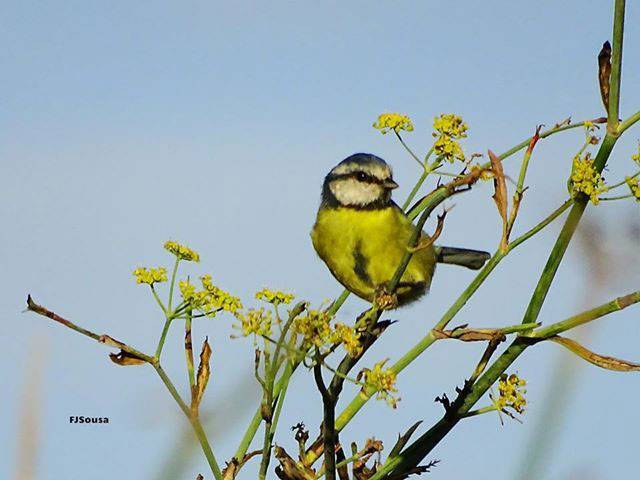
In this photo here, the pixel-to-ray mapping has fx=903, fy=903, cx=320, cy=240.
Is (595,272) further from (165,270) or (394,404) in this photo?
(165,270)

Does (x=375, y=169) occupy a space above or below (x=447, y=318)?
above

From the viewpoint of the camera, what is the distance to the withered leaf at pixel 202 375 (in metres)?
1.69

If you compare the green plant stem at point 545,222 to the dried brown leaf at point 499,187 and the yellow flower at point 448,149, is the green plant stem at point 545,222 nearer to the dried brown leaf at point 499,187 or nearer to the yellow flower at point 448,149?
the dried brown leaf at point 499,187

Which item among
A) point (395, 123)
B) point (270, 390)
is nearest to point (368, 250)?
point (395, 123)

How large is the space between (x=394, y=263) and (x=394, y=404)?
237 centimetres

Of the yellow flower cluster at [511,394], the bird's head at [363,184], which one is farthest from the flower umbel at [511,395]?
the bird's head at [363,184]

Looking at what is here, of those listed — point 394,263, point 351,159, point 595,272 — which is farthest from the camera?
point 351,159

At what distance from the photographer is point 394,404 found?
4.86 feet

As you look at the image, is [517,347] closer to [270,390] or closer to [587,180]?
[587,180]

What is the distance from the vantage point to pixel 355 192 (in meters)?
4.38

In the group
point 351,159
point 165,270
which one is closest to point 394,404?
point 165,270

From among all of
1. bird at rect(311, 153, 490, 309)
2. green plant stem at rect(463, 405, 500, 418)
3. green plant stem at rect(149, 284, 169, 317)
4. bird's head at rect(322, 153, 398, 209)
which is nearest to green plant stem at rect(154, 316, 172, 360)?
green plant stem at rect(149, 284, 169, 317)

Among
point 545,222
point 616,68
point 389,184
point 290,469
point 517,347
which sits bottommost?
point 290,469

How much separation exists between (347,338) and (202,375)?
0.38 m
